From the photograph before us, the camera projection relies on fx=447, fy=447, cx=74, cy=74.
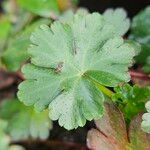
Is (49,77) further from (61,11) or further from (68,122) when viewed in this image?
(61,11)

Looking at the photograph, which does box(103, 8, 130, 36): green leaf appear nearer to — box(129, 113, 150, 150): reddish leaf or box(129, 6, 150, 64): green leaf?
box(129, 6, 150, 64): green leaf

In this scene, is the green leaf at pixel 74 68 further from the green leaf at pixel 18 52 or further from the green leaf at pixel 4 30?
the green leaf at pixel 4 30

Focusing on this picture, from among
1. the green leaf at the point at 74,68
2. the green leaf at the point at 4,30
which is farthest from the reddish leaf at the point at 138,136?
the green leaf at the point at 4,30

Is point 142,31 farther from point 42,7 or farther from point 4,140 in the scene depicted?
point 4,140

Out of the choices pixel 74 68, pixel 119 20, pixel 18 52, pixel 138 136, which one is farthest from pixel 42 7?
pixel 138 136

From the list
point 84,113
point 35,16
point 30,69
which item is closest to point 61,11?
point 35,16
